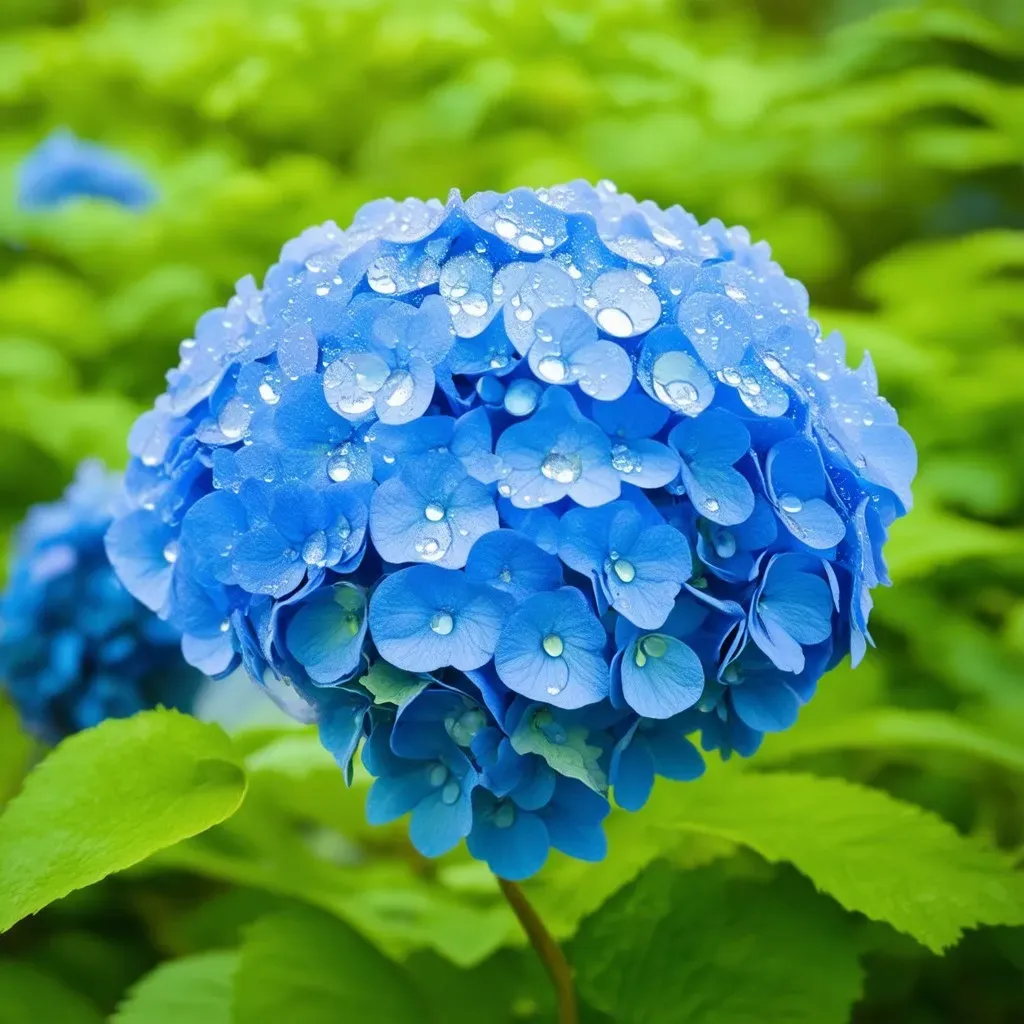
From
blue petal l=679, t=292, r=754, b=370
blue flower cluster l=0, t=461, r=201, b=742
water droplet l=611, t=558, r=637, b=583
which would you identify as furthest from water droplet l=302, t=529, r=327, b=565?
blue flower cluster l=0, t=461, r=201, b=742

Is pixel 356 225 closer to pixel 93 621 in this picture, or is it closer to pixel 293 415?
pixel 293 415

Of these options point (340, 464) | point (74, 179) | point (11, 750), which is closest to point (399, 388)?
point (340, 464)

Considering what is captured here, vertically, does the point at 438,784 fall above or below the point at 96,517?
above

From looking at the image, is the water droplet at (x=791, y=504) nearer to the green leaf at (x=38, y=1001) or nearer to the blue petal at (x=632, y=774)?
the blue petal at (x=632, y=774)

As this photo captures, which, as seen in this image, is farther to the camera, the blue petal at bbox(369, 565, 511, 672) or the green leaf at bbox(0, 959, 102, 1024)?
the green leaf at bbox(0, 959, 102, 1024)

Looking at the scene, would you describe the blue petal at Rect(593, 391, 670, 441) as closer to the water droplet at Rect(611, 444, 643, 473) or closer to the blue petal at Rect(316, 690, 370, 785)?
the water droplet at Rect(611, 444, 643, 473)

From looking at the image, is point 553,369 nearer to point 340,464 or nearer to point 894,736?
point 340,464

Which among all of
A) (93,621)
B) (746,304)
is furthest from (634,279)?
(93,621)
